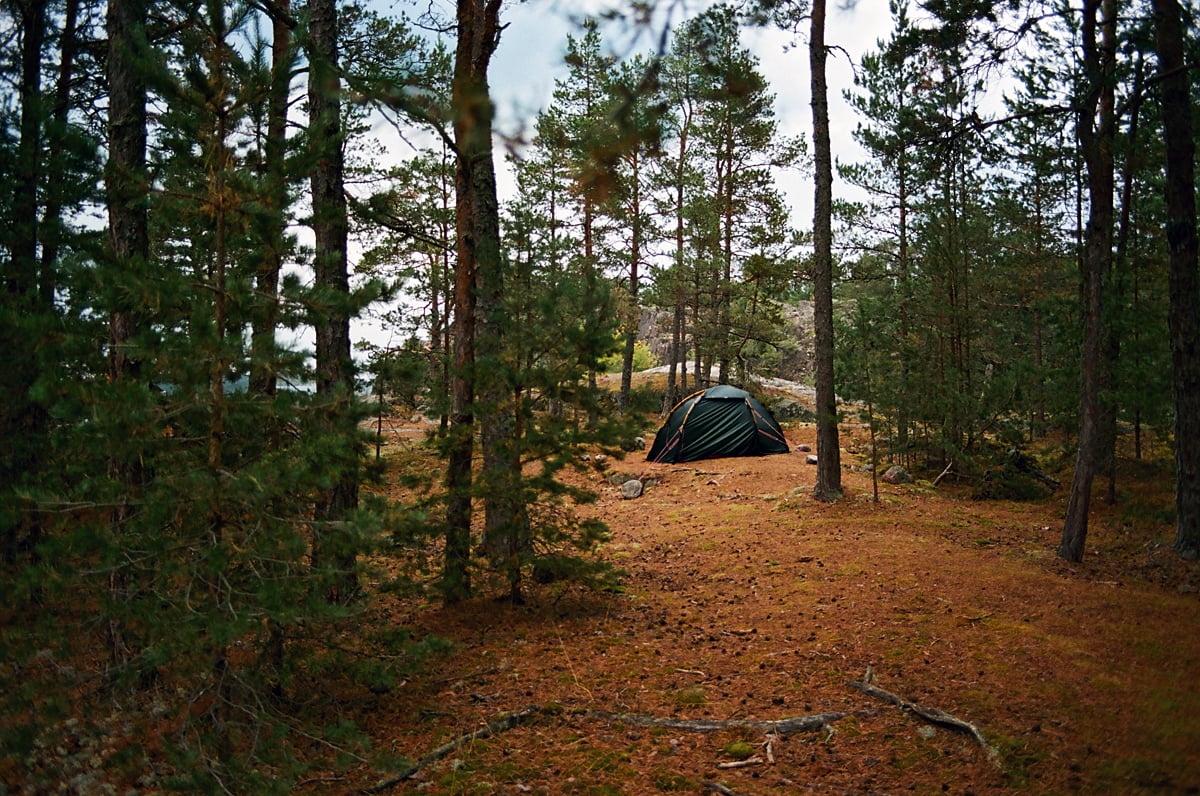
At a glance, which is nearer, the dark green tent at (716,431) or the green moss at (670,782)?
the green moss at (670,782)

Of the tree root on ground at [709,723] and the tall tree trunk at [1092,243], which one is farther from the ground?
the tall tree trunk at [1092,243]

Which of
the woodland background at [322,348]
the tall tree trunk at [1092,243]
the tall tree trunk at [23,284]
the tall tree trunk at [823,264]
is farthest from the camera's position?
the tall tree trunk at [823,264]

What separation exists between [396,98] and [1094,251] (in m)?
6.78

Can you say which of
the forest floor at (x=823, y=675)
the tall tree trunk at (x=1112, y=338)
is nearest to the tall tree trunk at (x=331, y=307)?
the forest floor at (x=823, y=675)

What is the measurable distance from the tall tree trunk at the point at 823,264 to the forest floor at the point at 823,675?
2238 millimetres

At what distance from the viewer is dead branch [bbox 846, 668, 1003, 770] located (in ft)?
11.6

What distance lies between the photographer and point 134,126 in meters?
4.59

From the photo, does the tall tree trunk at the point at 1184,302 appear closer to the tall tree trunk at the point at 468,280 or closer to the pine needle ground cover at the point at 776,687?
the pine needle ground cover at the point at 776,687

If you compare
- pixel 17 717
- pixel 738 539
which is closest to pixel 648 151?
pixel 17 717

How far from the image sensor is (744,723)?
420 centimetres

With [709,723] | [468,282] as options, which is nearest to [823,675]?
[709,723]

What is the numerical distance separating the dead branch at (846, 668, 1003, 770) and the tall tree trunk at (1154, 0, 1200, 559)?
5.02m

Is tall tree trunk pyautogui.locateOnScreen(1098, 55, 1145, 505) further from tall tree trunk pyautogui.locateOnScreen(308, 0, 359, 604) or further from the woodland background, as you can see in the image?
tall tree trunk pyautogui.locateOnScreen(308, 0, 359, 604)

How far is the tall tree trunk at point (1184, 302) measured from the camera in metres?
7.15
